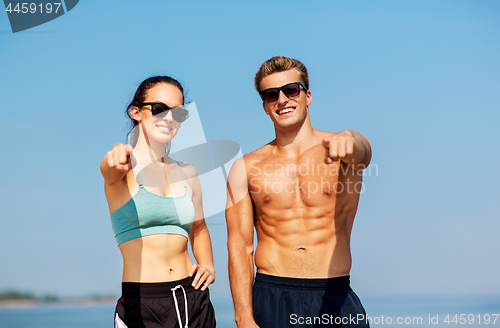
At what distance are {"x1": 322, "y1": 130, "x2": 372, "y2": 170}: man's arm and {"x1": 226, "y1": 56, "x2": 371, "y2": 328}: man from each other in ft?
0.21

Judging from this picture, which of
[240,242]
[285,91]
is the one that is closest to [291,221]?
[240,242]

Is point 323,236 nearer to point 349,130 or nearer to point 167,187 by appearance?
point 349,130

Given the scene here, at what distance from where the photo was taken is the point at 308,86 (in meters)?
5.21

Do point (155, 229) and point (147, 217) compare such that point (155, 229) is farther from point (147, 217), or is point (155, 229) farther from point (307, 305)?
point (307, 305)

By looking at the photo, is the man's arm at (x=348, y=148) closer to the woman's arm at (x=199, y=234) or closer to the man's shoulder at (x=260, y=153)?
the man's shoulder at (x=260, y=153)

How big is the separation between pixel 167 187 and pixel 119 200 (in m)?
0.45

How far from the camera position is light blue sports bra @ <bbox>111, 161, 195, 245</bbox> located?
422cm

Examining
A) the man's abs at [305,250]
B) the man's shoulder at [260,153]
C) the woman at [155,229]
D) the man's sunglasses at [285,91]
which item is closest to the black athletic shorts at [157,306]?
the woman at [155,229]

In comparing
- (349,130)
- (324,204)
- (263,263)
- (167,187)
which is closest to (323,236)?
(324,204)

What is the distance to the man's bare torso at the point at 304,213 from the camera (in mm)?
4652

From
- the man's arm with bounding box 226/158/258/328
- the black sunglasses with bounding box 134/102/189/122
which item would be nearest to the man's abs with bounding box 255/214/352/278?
the man's arm with bounding box 226/158/258/328

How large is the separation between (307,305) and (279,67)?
7.45ft

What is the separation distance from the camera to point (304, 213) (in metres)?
4.75

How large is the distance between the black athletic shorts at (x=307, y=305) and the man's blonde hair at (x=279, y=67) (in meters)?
1.93
